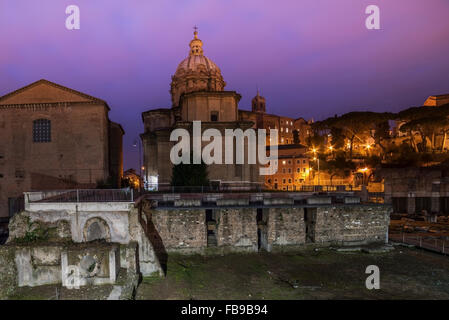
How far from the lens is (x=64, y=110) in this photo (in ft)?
Answer: 103

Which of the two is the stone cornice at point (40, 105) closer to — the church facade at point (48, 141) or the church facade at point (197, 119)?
the church facade at point (48, 141)

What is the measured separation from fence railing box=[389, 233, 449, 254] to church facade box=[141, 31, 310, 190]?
16477 millimetres

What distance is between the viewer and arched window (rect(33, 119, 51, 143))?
3138 centimetres

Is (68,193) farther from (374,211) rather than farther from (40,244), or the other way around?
(374,211)

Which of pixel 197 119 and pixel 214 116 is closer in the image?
pixel 197 119

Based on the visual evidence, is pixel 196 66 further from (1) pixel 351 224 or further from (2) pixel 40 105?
(1) pixel 351 224

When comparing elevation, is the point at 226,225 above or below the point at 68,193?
below

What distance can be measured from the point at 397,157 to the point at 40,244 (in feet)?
160

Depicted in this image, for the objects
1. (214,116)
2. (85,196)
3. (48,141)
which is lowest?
(85,196)

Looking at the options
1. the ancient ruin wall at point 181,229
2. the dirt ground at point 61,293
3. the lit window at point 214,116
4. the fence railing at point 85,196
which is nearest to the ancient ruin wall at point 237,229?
the ancient ruin wall at point 181,229

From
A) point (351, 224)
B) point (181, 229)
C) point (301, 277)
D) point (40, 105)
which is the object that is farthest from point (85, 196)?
point (40, 105)

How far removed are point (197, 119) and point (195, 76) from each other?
43.0ft

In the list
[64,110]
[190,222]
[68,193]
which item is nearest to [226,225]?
[190,222]

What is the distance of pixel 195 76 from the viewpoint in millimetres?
45938
